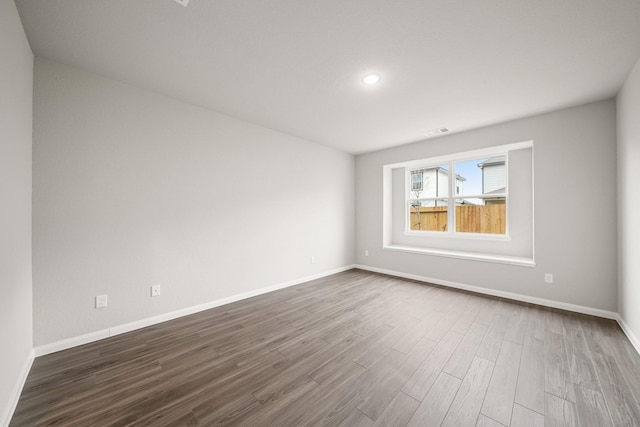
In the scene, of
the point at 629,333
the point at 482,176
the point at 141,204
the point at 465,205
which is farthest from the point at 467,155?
the point at 141,204

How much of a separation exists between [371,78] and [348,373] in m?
2.62

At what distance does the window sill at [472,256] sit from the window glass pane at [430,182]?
1.08 metres

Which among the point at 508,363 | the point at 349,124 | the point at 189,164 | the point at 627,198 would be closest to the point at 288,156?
the point at 349,124

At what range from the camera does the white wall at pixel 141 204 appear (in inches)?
81.5

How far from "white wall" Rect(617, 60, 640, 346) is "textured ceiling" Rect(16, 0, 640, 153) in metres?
0.26

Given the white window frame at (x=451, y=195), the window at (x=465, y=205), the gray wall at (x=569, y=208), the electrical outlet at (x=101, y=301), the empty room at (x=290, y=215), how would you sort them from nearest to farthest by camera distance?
the empty room at (x=290, y=215) < the electrical outlet at (x=101, y=301) < the gray wall at (x=569, y=208) < the window at (x=465, y=205) < the white window frame at (x=451, y=195)

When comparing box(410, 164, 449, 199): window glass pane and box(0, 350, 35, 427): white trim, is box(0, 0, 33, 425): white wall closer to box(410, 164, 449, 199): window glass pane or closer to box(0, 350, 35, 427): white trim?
box(0, 350, 35, 427): white trim

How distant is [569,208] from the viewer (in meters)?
2.98

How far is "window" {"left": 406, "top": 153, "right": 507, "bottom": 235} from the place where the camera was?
3863mm

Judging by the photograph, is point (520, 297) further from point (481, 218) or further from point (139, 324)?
point (139, 324)

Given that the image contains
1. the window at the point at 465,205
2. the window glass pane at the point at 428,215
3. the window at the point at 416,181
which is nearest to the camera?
the window at the point at 465,205

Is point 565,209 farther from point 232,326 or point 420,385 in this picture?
point 232,326

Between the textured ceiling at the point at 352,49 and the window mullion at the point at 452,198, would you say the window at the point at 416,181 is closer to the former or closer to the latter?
the window mullion at the point at 452,198

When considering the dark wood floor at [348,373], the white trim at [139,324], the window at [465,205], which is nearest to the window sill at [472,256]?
the window at [465,205]
